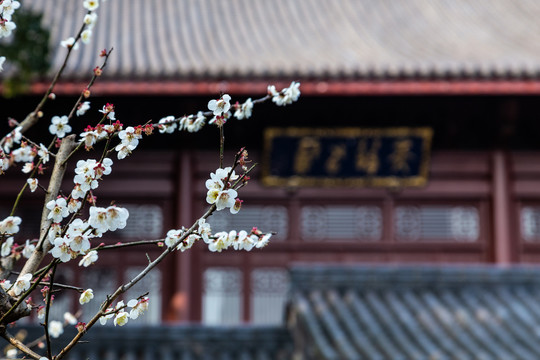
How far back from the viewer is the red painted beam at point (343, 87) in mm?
8891

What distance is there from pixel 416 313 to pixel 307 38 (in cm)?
496

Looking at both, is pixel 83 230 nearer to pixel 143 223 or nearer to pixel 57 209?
pixel 57 209

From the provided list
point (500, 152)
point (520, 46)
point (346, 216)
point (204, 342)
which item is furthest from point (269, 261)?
point (520, 46)

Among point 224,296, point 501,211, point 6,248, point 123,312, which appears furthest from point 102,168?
point 501,211

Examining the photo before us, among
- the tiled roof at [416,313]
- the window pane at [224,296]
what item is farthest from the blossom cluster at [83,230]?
the window pane at [224,296]

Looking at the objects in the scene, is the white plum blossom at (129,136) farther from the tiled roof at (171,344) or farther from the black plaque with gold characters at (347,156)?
the black plaque with gold characters at (347,156)

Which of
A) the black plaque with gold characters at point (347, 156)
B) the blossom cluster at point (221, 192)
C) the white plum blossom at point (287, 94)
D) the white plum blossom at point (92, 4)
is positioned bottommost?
the blossom cluster at point (221, 192)

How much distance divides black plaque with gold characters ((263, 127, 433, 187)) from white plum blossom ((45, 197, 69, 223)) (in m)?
7.21

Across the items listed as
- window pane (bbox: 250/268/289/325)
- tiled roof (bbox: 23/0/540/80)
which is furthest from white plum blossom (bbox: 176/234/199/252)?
window pane (bbox: 250/268/289/325)

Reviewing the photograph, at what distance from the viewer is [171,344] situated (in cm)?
749

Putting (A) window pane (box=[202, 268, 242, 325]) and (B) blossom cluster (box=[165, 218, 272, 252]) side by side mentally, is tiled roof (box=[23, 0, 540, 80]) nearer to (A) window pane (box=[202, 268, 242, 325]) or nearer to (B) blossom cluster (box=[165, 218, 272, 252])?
(A) window pane (box=[202, 268, 242, 325])

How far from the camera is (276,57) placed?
34.4 ft

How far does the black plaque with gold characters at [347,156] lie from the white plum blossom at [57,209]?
7.21 meters

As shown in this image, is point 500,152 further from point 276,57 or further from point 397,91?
point 276,57
